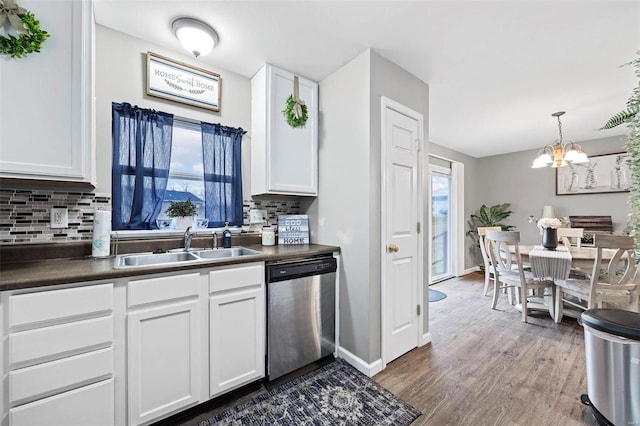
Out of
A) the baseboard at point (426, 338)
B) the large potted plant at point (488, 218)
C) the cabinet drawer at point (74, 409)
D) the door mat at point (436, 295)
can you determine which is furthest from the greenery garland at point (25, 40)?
the large potted plant at point (488, 218)

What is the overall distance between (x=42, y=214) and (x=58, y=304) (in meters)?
0.81

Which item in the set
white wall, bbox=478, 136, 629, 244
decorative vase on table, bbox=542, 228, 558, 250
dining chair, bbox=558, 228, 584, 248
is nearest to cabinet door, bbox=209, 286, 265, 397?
decorative vase on table, bbox=542, 228, 558, 250

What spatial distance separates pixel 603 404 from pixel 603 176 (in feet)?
15.0

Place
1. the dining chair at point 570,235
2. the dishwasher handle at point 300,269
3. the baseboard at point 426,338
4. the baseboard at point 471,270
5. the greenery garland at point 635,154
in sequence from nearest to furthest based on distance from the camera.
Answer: the greenery garland at point 635,154 → the dishwasher handle at point 300,269 → the baseboard at point 426,338 → the dining chair at point 570,235 → the baseboard at point 471,270

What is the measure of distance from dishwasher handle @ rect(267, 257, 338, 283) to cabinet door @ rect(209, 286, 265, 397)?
0.13 meters

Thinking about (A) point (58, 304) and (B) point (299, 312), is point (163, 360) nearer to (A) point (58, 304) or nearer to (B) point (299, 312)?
(A) point (58, 304)

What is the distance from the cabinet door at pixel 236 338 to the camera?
1.61m

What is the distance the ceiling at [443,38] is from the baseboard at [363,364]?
2.36m

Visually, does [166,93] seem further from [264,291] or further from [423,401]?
[423,401]

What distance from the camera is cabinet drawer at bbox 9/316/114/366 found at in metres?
1.12

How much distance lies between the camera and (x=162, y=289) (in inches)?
56.7

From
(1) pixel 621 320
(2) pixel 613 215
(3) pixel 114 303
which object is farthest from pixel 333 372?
(2) pixel 613 215

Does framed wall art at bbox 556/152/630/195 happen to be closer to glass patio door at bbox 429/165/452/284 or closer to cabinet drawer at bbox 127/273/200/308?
glass patio door at bbox 429/165/452/284

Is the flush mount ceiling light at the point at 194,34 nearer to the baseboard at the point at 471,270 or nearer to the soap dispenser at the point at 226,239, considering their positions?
the soap dispenser at the point at 226,239
